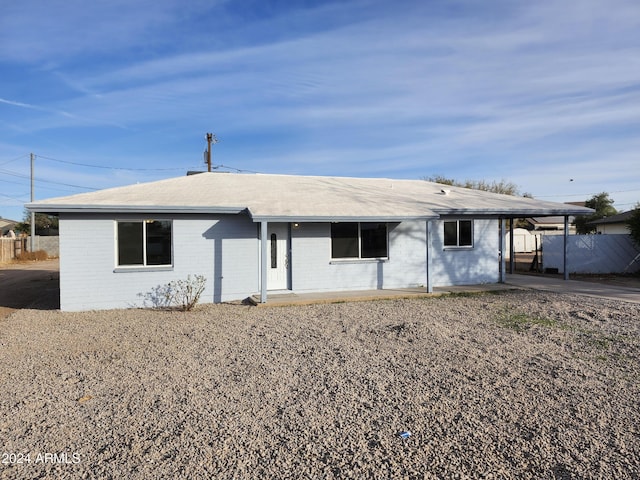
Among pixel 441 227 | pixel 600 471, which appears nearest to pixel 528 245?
pixel 441 227

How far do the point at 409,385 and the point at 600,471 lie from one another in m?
2.13

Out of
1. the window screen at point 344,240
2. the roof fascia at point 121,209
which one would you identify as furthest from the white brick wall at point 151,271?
the window screen at point 344,240

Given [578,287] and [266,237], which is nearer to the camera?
[266,237]

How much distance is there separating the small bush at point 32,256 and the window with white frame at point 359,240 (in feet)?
88.6

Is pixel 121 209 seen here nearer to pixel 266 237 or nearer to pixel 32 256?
pixel 266 237

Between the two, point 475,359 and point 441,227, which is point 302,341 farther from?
point 441,227

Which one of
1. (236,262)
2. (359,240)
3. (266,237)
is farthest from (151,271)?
(359,240)

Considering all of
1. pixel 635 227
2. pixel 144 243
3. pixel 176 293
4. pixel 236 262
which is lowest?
pixel 176 293

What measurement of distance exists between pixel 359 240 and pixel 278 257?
8.43 ft

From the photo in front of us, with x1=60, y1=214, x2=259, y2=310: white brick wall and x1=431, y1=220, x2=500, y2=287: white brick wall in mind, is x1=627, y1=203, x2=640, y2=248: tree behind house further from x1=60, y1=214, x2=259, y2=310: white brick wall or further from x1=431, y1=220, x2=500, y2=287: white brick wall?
x1=60, y1=214, x2=259, y2=310: white brick wall

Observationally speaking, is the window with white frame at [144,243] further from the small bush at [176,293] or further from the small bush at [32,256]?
the small bush at [32,256]

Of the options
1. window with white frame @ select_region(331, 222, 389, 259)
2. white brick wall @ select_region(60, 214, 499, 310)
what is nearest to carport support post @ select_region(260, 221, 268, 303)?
white brick wall @ select_region(60, 214, 499, 310)

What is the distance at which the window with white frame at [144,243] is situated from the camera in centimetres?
1030

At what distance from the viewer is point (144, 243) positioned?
10.4 m
